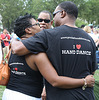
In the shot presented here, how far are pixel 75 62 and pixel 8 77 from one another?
0.91 m

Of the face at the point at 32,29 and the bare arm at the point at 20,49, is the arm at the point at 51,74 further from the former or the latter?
the face at the point at 32,29

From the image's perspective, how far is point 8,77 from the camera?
2.49 m

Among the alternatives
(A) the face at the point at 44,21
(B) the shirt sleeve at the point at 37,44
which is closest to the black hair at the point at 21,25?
(B) the shirt sleeve at the point at 37,44

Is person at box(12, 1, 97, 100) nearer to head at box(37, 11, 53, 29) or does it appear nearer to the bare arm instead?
the bare arm

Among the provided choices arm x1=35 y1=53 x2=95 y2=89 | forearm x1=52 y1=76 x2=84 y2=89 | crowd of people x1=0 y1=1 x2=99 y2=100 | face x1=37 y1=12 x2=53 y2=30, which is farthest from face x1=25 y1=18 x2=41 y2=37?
face x1=37 y1=12 x2=53 y2=30

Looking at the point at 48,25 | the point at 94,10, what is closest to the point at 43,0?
the point at 94,10

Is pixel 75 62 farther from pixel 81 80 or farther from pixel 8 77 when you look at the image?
pixel 8 77

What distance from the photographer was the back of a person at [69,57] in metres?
2.11

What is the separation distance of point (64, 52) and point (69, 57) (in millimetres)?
78

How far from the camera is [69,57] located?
6.95 feet

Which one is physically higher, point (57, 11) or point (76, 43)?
point (57, 11)

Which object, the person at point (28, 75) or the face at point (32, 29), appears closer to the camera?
the person at point (28, 75)

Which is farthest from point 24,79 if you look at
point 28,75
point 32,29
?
point 32,29

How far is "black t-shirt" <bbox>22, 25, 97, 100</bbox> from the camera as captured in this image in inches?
82.7
